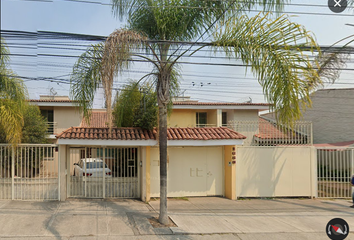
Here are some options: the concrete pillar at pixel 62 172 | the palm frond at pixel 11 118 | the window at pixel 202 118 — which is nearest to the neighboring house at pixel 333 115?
the window at pixel 202 118

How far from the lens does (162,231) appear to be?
7738 mm

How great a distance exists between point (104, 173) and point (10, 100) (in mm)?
3743

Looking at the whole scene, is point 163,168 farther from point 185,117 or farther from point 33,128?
point 185,117

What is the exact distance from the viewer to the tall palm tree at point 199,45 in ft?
21.5

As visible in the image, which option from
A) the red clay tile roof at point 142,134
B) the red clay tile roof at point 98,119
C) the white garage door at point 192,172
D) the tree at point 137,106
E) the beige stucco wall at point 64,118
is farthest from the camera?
the red clay tile roof at point 98,119

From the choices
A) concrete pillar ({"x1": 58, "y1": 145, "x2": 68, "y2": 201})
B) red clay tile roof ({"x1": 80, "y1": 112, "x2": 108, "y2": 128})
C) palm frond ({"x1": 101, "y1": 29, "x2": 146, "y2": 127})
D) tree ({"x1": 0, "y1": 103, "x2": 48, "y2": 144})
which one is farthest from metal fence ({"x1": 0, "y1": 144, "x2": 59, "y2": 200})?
red clay tile roof ({"x1": 80, "y1": 112, "x2": 108, "y2": 128})

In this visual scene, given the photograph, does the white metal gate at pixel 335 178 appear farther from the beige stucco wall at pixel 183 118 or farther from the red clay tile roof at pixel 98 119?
the red clay tile roof at pixel 98 119

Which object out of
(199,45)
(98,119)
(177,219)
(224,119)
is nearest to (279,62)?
(199,45)

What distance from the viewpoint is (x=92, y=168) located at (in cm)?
1120

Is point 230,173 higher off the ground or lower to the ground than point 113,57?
lower

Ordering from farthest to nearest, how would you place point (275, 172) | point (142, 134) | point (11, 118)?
point (275, 172)
point (142, 134)
point (11, 118)

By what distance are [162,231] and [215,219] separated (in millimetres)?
1861

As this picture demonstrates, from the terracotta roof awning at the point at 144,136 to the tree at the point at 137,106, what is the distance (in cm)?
35

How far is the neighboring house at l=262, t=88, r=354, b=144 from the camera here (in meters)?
22.5
